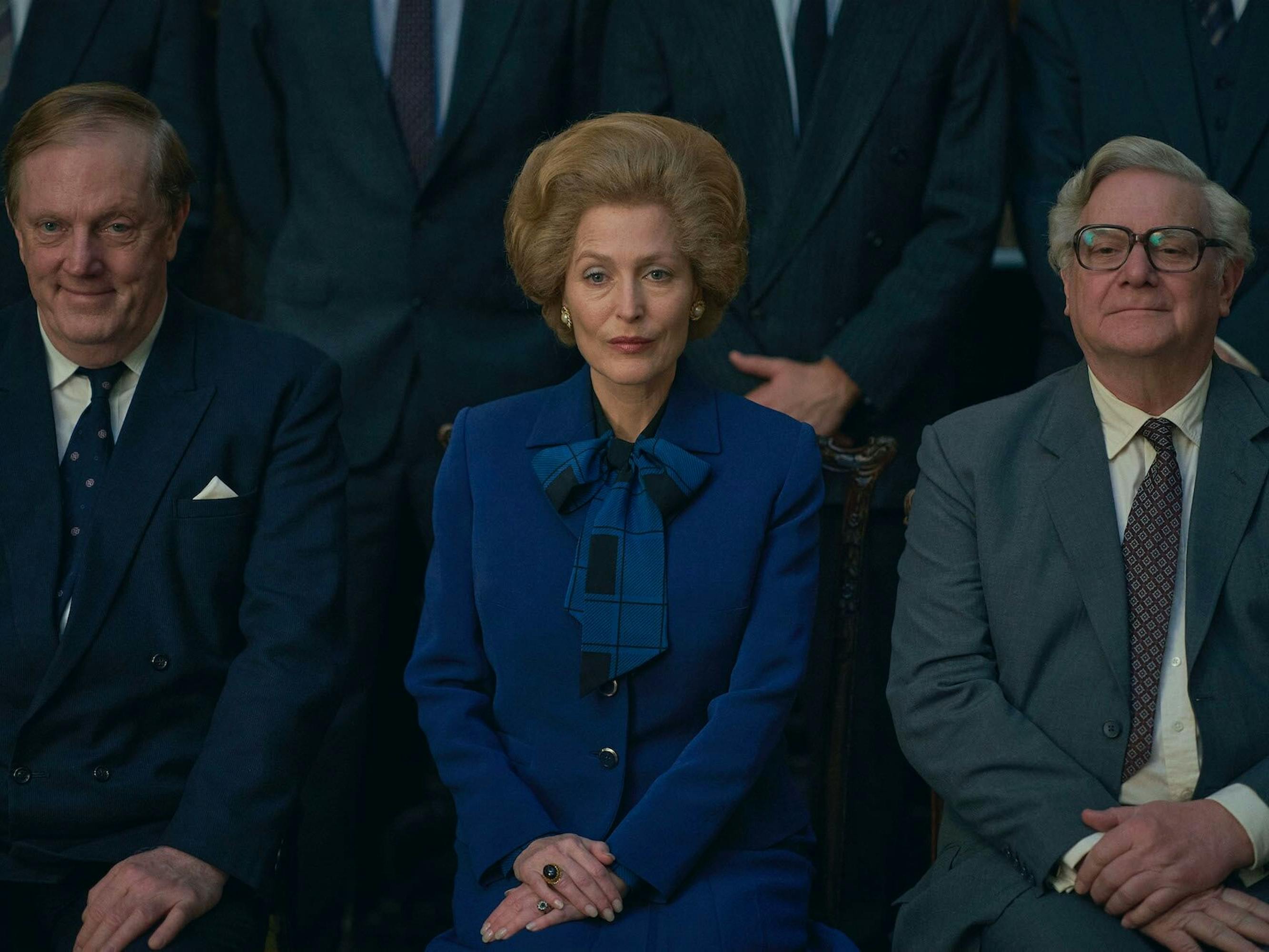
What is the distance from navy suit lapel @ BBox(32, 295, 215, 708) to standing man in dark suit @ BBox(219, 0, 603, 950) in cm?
79

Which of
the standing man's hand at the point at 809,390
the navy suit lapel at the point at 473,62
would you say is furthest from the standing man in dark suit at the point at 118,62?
the standing man's hand at the point at 809,390

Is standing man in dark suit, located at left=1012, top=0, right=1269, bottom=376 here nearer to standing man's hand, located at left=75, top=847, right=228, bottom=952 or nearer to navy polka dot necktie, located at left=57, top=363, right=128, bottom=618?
navy polka dot necktie, located at left=57, top=363, right=128, bottom=618

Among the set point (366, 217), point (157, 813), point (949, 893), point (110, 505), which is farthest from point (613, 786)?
point (366, 217)

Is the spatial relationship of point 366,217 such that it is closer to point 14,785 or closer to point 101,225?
point 101,225

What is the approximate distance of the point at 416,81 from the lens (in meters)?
3.51

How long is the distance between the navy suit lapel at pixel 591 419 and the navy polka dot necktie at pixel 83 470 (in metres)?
0.70

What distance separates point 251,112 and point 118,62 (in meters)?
0.30

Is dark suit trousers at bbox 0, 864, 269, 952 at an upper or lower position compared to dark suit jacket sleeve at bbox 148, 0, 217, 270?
lower

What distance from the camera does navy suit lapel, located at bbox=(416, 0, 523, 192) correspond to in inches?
135

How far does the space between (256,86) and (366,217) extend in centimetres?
39

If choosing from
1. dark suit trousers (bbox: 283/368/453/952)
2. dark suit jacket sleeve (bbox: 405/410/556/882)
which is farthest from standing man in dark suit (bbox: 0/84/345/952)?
dark suit trousers (bbox: 283/368/453/952)

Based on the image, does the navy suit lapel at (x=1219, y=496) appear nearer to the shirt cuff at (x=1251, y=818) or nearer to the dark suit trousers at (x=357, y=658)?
the shirt cuff at (x=1251, y=818)

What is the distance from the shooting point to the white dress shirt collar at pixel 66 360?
2.72 meters

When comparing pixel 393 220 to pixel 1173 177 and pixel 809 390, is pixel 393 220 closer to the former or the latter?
pixel 809 390
